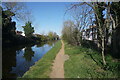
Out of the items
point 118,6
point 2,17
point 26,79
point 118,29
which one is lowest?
point 26,79

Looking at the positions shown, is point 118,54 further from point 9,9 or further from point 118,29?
point 9,9

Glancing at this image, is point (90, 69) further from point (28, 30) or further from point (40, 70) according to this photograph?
A: point (28, 30)

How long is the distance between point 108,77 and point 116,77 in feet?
1.20

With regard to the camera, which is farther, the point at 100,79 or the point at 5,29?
the point at 5,29

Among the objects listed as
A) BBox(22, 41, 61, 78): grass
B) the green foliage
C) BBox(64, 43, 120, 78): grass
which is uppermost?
the green foliage

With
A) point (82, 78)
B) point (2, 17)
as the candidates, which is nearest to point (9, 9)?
point (2, 17)

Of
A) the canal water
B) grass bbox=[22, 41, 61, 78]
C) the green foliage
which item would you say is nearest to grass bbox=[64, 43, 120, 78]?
grass bbox=[22, 41, 61, 78]

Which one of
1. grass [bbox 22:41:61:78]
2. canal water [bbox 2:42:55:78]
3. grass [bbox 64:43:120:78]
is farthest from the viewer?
canal water [bbox 2:42:55:78]

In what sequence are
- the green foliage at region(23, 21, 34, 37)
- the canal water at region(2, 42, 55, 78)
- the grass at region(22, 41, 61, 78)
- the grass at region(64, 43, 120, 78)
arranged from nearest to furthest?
the grass at region(64, 43, 120, 78) < the grass at region(22, 41, 61, 78) < the canal water at region(2, 42, 55, 78) < the green foliage at region(23, 21, 34, 37)

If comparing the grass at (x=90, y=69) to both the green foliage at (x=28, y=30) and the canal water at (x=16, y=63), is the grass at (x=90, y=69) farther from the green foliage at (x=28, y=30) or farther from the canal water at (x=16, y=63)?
the green foliage at (x=28, y=30)

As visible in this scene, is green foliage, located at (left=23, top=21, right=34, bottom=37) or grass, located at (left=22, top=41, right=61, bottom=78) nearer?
grass, located at (left=22, top=41, right=61, bottom=78)

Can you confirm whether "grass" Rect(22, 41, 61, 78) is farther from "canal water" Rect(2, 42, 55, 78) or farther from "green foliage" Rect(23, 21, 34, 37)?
"green foliage" Rect(23, 21, 34, 37)

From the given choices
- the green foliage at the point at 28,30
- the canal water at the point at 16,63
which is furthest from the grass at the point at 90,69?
the green foliage at the point at 28,30

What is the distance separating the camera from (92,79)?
5602 mm
